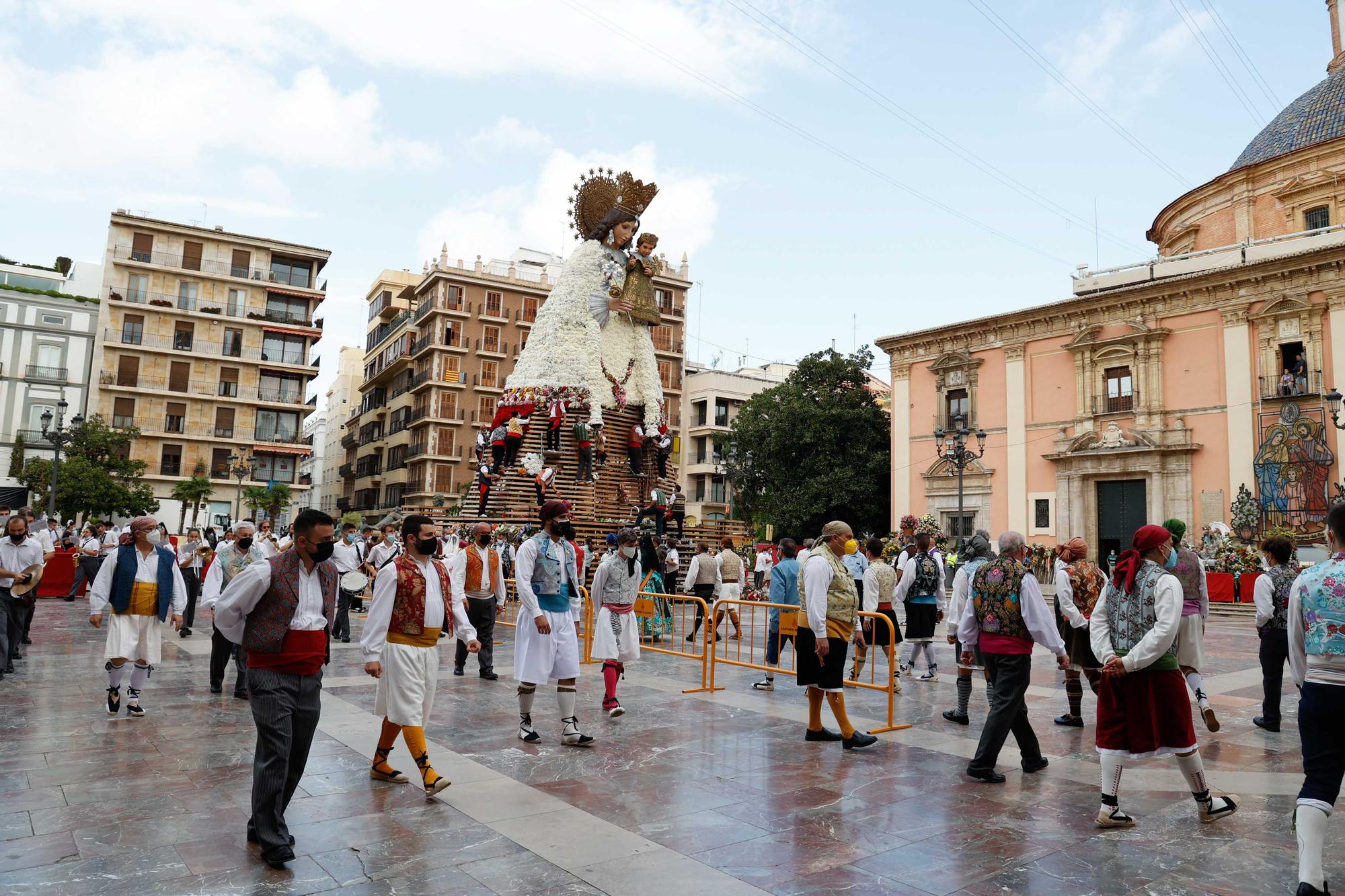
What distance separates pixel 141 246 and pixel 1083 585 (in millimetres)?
52777

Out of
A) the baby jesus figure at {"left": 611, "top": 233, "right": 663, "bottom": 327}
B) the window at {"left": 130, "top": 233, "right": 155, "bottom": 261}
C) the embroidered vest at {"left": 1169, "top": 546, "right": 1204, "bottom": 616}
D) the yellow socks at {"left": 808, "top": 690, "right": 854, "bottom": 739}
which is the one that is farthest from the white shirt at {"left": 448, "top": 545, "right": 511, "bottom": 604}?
the window at {"left": 130, "top": 233, "right": 155, "bottom": 261}

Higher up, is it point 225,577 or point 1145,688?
point 225,577

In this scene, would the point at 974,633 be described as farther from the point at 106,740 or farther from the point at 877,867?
the point at 106,740

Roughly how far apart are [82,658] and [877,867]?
33.8 feet

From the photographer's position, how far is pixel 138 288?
4803 cm

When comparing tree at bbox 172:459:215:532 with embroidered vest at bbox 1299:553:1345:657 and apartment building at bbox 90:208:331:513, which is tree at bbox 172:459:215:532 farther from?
embroidered vest at bbox 1299:553:1345:657

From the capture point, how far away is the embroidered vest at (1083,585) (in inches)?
327

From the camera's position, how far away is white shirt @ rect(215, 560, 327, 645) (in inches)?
177

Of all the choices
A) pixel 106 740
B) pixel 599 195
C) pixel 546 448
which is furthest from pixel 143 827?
pixel 599 195

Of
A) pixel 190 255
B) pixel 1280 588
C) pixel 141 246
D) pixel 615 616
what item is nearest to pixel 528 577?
pixel 615 616

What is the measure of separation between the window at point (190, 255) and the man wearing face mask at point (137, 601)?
47.7m

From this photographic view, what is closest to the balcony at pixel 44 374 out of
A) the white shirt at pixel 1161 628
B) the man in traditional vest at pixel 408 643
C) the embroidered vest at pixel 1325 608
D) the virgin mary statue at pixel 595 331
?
the virgin mary statue at pixel 595 331

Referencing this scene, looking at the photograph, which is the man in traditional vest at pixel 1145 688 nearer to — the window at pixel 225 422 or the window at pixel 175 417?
the window at pixel 225 422

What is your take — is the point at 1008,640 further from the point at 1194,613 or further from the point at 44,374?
the point at 44,374
